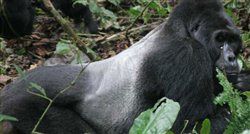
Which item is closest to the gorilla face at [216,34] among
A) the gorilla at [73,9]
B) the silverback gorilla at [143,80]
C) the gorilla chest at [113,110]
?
the silverback gorilla at [143,80]

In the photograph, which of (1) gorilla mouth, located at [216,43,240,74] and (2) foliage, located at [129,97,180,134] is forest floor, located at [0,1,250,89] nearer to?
(1) gorilla mouth, located at [216,43,240,74]

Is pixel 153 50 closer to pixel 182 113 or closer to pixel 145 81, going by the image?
pixel 145 81

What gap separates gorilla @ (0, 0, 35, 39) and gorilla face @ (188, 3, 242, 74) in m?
3.57

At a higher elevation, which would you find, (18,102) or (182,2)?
(182,2)

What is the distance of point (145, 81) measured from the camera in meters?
3.79

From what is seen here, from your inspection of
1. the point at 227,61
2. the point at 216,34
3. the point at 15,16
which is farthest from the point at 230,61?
the point at 15,16

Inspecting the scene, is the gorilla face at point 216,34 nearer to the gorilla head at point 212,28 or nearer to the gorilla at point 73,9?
the gorilla head at point 212,28

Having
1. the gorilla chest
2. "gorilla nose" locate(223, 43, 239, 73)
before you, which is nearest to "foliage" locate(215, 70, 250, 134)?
"gorilla nose" locate(223, 43, 239, 73)

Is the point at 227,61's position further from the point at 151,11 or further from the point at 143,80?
the point at 151,11

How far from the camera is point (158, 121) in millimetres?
2459

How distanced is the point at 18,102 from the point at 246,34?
246cm

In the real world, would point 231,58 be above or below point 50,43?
above

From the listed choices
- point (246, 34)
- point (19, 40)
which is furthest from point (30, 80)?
point (19, 40)

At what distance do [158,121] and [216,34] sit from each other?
1463 mm
